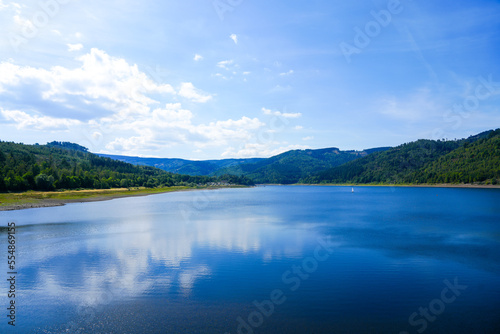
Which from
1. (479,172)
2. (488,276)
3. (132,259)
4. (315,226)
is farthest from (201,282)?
(479,172)

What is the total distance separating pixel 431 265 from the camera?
21.7 m

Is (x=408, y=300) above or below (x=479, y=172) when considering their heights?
below

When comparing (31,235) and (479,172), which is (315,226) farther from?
(479,172)

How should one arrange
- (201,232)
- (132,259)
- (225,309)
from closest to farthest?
(225,309), (132,259), (201,232)

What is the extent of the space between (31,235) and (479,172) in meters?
192

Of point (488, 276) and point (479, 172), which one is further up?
point (479, 172)

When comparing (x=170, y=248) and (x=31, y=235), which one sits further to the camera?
(x=31, y=235)

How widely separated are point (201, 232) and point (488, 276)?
29.0m

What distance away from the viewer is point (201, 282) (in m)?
18.4

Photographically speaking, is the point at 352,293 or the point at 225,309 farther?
the point at 352,293

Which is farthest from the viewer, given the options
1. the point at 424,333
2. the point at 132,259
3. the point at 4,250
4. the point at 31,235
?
the point at 31,235

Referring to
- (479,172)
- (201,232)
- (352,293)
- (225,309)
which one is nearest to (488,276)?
(352,293)

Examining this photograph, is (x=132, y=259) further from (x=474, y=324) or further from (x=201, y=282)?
(x=474, y=324)

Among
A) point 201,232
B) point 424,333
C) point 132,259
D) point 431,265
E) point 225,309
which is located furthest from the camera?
point 201,232
